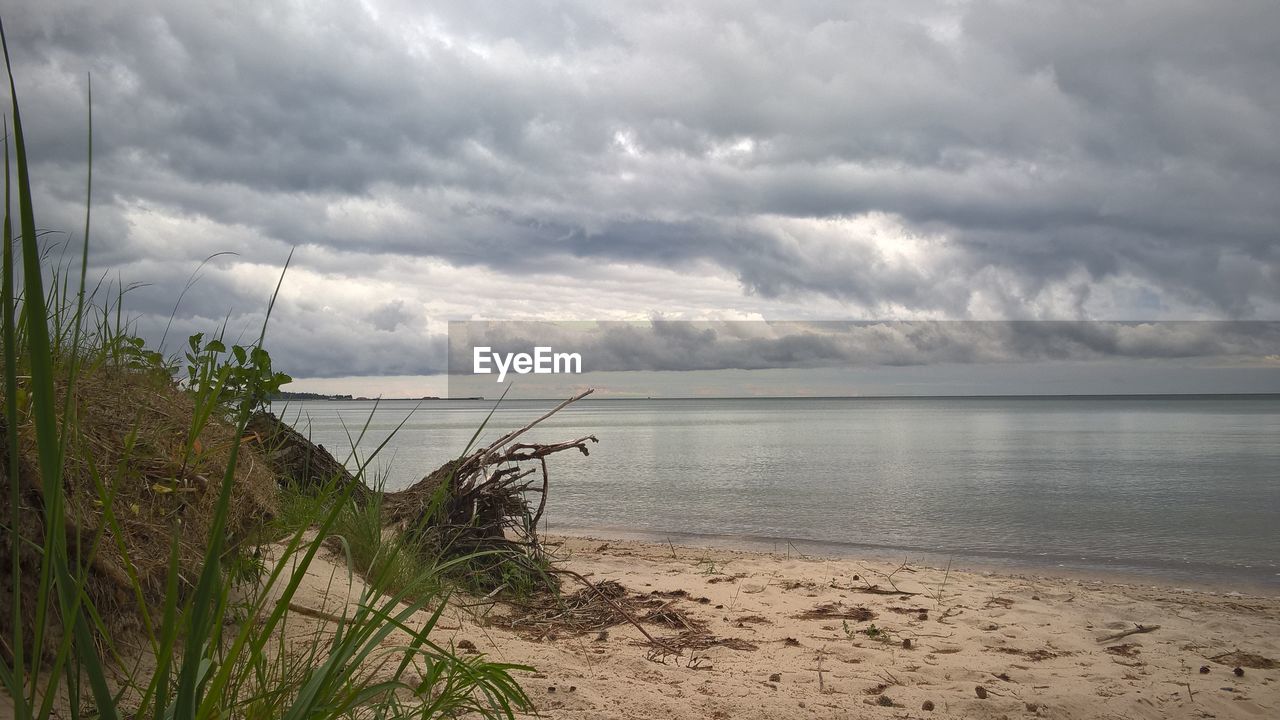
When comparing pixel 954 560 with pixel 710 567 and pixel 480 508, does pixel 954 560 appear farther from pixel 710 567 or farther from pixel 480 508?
pixel 480 508

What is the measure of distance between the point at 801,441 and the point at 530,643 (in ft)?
140

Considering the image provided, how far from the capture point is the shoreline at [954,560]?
31.0 ft

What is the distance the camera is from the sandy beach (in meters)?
4.12

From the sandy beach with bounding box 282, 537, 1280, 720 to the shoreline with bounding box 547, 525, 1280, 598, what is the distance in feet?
3.75

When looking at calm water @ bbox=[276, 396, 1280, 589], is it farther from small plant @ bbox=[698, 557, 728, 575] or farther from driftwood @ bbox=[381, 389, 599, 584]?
small plant @ bbox=[698, 557, 728, 575]

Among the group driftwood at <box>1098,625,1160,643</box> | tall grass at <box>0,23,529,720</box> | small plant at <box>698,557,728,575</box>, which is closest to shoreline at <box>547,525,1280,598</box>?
small plant at <box>698,557,728,575</box>

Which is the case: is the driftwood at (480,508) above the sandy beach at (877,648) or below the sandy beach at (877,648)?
above

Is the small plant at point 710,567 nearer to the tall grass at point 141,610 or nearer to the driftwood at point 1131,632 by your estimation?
the driftwood at point 1131,632

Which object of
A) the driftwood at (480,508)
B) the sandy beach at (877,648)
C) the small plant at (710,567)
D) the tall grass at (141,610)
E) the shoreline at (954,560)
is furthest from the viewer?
the shoreline at (954,560)

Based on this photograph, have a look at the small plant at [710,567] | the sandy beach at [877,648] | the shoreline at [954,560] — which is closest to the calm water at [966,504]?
the shoreline at [954,560]

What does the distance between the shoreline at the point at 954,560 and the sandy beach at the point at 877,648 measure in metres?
1.14

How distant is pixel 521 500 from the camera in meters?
6.47

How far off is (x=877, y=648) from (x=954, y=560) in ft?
19.8

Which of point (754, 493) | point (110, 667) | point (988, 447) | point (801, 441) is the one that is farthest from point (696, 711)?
point (801, 441)
